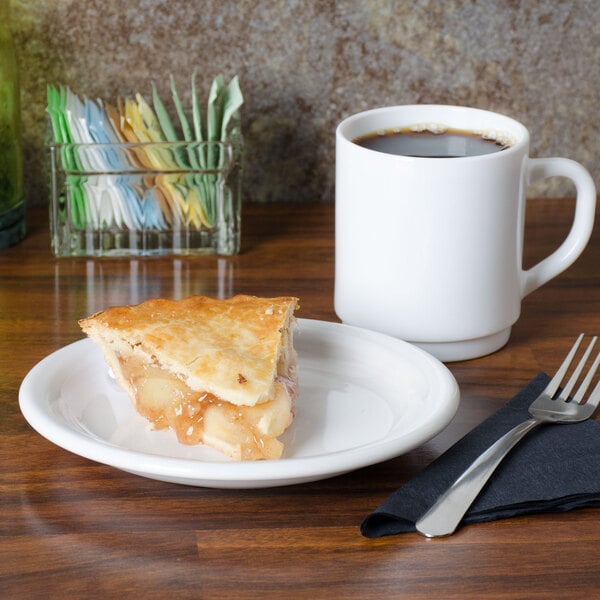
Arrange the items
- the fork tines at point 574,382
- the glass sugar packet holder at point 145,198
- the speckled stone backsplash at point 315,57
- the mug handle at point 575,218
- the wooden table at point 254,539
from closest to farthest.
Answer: the wooden table at point 254,539 < the fork tines at point 574,382 < the mug handle at point 575,218 < the glass sugar packet holder at point 145,198 < the speckled stone backsplash at point 315,57

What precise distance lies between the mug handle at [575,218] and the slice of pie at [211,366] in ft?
0.80

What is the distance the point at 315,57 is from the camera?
1196mm

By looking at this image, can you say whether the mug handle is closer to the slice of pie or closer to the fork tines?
the fork tines

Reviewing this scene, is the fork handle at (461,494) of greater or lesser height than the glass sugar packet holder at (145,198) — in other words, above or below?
below

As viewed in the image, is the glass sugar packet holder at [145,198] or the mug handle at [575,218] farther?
the glass sugar packet holder at [145,198]

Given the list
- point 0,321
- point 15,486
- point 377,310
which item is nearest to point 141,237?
point 0,321

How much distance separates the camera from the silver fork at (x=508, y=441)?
647mm

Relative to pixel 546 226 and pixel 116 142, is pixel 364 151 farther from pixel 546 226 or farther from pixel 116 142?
pixel 546 226

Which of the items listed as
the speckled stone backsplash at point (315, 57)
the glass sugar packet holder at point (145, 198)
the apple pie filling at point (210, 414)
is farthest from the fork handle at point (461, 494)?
the speckled stone backsplash at point (315, 57)

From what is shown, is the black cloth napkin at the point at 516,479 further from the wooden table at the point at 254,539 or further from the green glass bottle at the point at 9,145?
the green glass bottle at the point at 9,145

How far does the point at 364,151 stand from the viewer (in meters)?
0.85

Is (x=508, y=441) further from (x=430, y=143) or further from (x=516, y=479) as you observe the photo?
(x=430, y=143)

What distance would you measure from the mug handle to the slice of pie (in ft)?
0.80

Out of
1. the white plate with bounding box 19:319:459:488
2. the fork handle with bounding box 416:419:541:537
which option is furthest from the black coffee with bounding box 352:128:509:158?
the fork handle with bounding box 416:419:541:537
